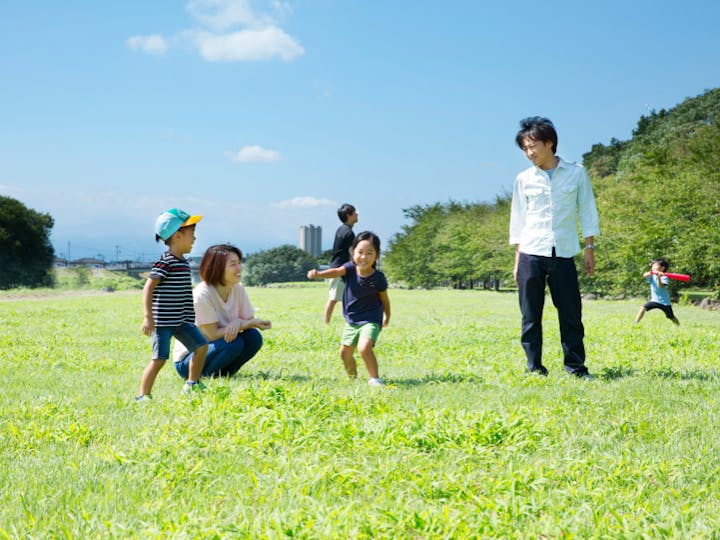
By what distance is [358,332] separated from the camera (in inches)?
→ 240

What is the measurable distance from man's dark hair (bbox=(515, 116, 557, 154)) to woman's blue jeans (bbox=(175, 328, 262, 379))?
3.75 metres

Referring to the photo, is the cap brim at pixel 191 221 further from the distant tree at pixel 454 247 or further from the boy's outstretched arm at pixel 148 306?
the distant tree at pixel 454 247

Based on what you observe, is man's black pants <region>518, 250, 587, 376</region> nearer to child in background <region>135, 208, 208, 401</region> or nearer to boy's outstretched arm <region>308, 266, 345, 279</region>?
boy's outstretched arm <region>308, 266, 345, 279</region>

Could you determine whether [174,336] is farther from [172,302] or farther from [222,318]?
[222,318]

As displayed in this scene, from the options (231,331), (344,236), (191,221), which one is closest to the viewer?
(191,221)

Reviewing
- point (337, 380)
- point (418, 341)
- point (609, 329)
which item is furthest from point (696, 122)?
point (337, 380)

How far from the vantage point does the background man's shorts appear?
19.5 ft

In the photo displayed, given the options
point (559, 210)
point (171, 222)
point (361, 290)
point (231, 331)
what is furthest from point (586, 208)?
point (171, 222)

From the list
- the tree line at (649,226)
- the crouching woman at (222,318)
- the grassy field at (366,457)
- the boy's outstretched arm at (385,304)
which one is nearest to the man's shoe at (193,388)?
the grassy field at (366,457)

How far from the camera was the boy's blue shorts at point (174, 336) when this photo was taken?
17.2 feet

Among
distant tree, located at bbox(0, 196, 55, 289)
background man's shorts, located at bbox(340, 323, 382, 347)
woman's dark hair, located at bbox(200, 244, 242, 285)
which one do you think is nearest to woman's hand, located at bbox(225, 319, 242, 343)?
woman's dark hair, located at bbox(200, 244, 242, 285)

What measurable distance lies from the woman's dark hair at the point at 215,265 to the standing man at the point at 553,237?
10.9 ft

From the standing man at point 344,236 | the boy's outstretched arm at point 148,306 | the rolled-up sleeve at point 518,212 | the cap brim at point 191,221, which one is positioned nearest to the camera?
the boy's outstretched arm at point 148,306

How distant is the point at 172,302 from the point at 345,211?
619cm
